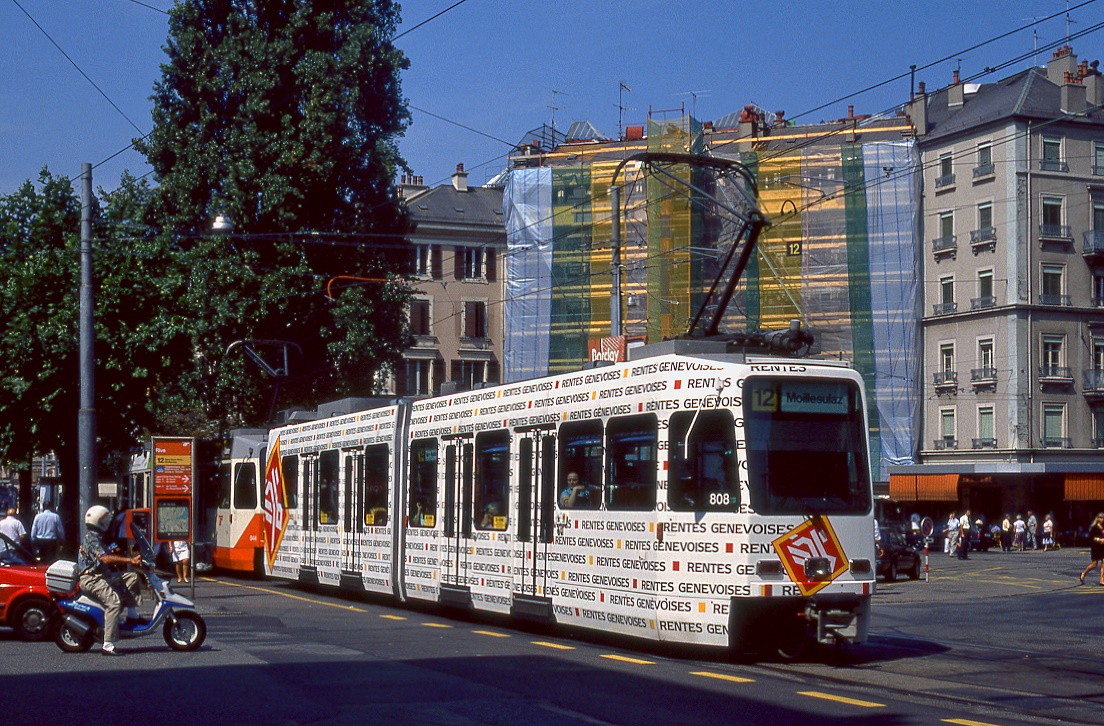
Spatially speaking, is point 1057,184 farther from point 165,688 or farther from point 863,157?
point 165,688

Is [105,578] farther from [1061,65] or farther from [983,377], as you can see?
[1061,65]

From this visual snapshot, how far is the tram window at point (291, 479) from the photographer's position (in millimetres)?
26203

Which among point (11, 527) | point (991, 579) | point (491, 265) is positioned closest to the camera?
point (11, 527)

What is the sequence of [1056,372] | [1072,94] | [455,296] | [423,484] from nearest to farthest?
[423,484] < [1056,372] < [1072,94] < [455,296]

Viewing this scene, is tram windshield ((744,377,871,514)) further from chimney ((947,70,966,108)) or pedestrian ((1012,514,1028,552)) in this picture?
chimney ((947,70,966,108))

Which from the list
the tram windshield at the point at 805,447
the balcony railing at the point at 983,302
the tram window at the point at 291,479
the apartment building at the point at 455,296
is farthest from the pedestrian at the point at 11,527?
the apartment building at the point at 455,296

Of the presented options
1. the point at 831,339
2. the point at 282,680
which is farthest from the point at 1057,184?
the point at 282,680

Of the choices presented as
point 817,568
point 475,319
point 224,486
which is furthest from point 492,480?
point 475,319

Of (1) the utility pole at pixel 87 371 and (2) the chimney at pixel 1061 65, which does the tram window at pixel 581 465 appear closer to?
(1) the utility pole at pixel 87 371

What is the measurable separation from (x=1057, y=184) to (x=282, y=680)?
5516 centimetres

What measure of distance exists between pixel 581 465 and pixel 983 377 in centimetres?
4895

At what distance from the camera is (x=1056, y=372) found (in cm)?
6194

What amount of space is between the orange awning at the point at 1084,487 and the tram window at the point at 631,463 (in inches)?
1912

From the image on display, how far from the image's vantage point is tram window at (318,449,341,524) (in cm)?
2414
